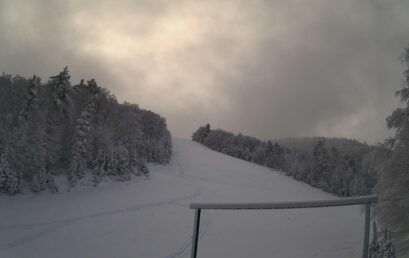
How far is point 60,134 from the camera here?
42906mm

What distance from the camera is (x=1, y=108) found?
39281mm

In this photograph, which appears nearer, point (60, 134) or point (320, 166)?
point (60, 134)

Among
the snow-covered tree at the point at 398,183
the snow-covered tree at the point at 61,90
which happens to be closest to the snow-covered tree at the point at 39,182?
the snow-covered tree at the point at 61,90

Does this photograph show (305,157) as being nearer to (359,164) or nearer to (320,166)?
(320,166)

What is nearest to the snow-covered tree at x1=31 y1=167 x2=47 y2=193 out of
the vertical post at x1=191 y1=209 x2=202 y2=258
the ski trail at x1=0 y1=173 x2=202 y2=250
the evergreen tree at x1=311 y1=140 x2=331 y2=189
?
the ski trail at x1=0 y1=173 x2=202 y2=250

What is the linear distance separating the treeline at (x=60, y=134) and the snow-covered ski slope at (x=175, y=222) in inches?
83.5

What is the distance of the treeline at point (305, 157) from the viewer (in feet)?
190

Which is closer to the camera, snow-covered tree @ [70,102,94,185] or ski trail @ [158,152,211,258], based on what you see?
ski trail @ [158,152,211,258]

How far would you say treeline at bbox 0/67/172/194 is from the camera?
38.1 metres

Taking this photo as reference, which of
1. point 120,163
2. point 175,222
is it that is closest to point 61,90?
point 120,163

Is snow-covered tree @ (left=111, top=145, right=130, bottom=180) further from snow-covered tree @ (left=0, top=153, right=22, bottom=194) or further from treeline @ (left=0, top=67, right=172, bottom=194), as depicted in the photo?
snow-covered tree @ (left=0, top=153, right=22, bottom=194)

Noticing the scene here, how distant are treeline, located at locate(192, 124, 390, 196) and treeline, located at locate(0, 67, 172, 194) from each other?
26.9 meters

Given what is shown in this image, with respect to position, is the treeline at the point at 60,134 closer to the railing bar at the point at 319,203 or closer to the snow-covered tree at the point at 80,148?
the snow-covered tree at the point at 80,148

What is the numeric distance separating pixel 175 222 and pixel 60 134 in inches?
656
